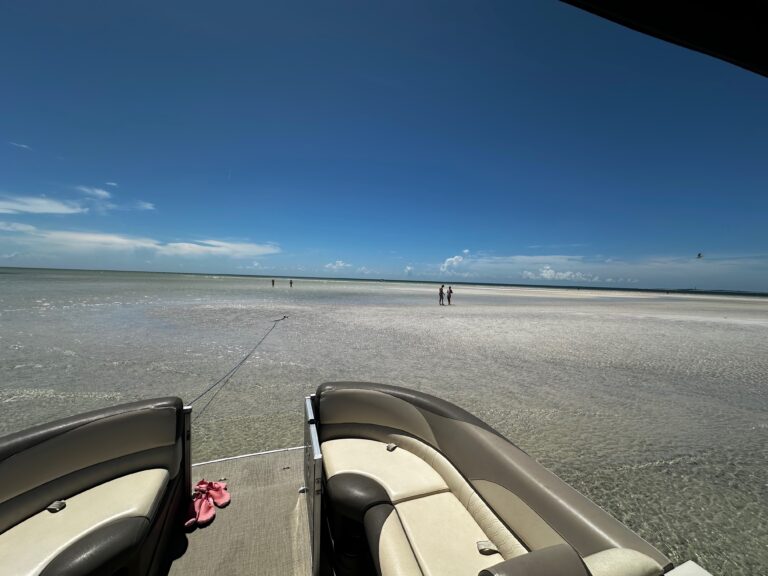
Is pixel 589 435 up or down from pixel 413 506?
down

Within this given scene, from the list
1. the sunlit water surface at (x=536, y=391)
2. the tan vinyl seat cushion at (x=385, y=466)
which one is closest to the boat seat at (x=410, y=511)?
the tan vinyl seat cushion at (x=385, y=466)

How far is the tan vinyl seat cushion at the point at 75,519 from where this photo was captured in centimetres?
184

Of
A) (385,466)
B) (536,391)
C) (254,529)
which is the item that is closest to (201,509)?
(254,529)

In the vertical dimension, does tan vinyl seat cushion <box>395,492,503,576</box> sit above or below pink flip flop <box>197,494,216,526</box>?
above

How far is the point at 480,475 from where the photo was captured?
233 cm

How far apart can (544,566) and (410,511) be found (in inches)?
52.4

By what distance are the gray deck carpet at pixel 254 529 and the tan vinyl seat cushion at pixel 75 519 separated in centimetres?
56

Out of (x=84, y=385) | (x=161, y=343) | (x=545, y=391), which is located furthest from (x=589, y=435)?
(x=161, y=343)

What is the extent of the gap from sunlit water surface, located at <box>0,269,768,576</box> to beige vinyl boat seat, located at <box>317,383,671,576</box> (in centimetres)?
170

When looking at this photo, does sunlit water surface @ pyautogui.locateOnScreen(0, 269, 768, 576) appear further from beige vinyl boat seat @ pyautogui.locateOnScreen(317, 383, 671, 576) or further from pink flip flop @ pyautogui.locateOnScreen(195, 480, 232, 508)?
beige vinyl boat seat @ pyautogui.locateOnScreen(317, 383, 671, 576)

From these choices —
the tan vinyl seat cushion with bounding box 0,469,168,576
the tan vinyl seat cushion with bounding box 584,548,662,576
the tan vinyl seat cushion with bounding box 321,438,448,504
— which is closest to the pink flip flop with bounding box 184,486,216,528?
the tan vinyl seat cushion with bounding box 0,469,168,576

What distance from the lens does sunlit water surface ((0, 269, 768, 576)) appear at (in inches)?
132

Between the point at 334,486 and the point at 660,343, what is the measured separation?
45.4 feet

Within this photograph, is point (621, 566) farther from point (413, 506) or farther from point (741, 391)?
point (741, 391)
